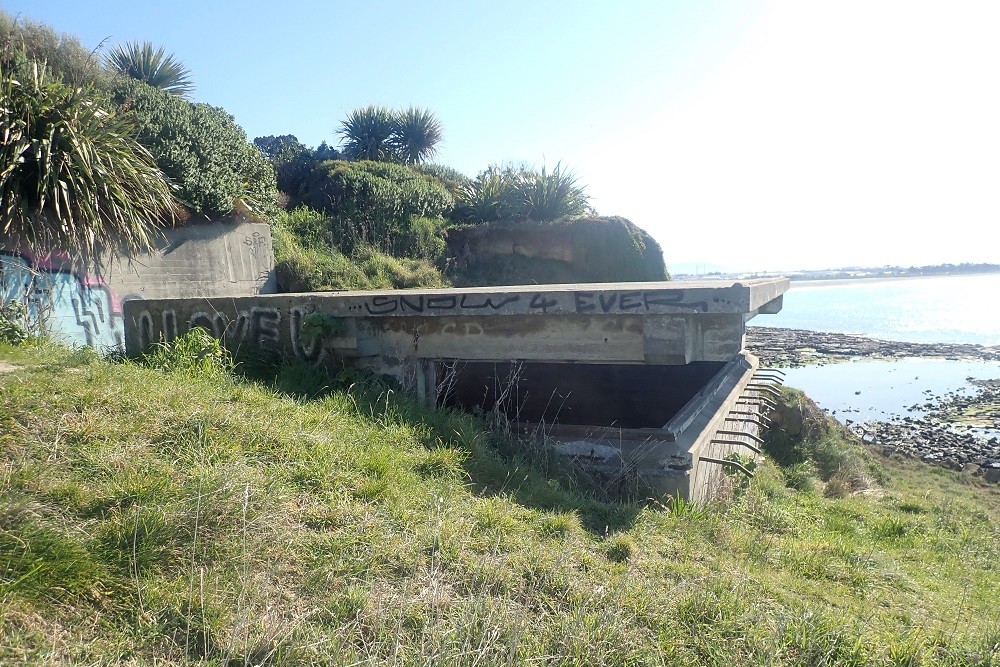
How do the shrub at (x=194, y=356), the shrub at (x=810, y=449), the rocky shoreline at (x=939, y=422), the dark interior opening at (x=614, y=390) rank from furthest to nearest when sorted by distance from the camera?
the rocky shoreline at (x=939, y=422), the shrub at (x=810, y=449), the dark interior opening at (x=614, y=390), the shrub at (x=194, y=356)

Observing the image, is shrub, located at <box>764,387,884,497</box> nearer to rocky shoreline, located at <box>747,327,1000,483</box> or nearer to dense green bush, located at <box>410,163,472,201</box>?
rocky shoreline, located at <box>747,327,1000,483</box>

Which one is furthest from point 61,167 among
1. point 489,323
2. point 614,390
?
point 614,390

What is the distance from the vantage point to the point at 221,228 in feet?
39.8

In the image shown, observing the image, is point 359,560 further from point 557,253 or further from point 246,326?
point 557,253

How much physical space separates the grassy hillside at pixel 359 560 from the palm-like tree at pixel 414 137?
22.9 meters

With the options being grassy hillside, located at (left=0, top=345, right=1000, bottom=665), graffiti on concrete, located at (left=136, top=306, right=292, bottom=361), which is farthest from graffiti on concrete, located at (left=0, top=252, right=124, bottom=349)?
grassy hillside, located at (left=0, top=345, right=1000, bottom=665)

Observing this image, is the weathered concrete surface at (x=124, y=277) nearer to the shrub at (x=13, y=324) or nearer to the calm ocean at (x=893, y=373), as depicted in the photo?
the shrub at (x=13, y=324)

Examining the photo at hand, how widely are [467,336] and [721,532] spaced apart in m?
2.99

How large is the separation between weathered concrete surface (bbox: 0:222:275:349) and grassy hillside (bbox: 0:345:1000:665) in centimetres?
414

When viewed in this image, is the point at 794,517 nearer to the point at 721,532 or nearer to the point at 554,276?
the point at 721,532

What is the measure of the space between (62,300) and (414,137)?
62.9ft

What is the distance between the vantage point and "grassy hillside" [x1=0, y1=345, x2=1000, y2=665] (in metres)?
2.48

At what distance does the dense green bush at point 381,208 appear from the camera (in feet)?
54.5

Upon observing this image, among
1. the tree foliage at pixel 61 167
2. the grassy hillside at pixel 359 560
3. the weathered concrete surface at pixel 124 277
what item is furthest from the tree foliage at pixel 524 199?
the grassy hillside at pixel 359 560
